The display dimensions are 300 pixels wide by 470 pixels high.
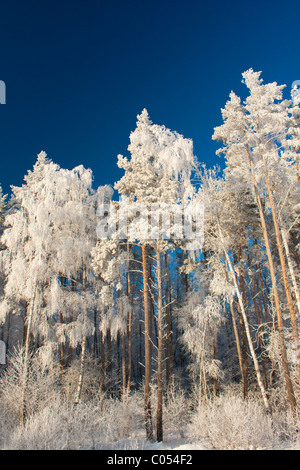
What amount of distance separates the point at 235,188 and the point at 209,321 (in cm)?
674

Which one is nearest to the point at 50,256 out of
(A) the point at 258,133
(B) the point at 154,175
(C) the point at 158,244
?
(C) the point at 158,244

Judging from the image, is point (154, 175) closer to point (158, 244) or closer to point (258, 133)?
point (158, 244)

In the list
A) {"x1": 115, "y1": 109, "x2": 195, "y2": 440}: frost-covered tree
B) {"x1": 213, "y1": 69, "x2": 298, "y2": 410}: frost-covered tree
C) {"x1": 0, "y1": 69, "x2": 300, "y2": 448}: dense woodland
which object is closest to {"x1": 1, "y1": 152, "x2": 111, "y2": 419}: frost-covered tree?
{"x1": 0, "y1": 69, "x2": 300, "y2": 448}: dense woodland

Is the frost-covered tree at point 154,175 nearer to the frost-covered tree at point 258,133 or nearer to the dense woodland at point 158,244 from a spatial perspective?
the dense woodland at point 158,244

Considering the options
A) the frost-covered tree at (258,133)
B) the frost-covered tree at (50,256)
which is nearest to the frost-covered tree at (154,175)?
the frost-covered tree at (258,133)

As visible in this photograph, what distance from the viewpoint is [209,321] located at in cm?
1363

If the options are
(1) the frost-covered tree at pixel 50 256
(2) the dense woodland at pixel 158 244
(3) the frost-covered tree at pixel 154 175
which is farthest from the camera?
(1) the frost-covered tree at pixel 50 256

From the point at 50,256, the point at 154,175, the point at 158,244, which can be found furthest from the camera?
the point at 50,256

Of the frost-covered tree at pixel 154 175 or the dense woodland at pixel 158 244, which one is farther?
the frost-covered tree at pixel 154 175

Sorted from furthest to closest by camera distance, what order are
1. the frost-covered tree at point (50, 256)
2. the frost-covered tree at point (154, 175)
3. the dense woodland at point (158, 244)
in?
the frost-covered tree at point (50, 256) < the frost-covered tree at point (154, 175) < the dense woodland at point (158, 244)

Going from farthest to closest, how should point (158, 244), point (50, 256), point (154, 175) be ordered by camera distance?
1. point (50, 256)
2. point (154, 175)
3. point (158, 244)

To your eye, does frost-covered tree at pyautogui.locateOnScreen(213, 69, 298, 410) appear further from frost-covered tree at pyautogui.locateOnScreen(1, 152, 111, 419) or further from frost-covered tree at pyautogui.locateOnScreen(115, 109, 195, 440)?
frost-covered tree at pyautogui.locateOnScreen(1, 152, 111, 419)

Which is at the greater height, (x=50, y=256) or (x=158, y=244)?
(x=50, y=256)
